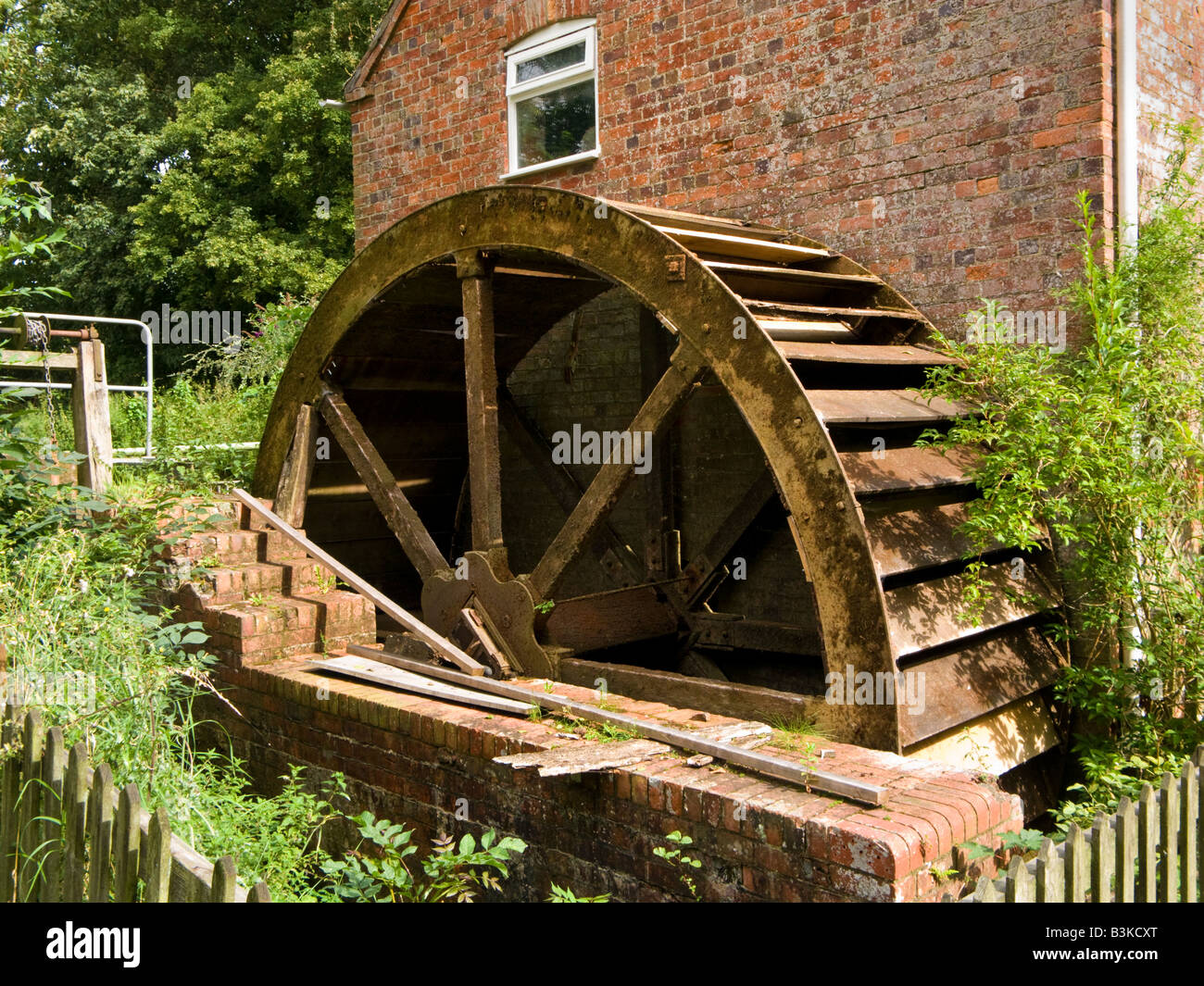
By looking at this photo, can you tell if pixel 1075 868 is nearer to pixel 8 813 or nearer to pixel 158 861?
pixel 158 861

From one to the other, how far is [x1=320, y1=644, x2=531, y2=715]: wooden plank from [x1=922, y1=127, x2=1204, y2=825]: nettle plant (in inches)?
83.1

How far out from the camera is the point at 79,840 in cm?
278

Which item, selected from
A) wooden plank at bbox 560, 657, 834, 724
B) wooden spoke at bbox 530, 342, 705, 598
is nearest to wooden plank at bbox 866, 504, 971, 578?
wooden plank at bbox 560, 657, 834, 724

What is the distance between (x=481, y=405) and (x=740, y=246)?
1.58 metres

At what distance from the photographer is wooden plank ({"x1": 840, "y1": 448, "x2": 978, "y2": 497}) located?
13.9ft

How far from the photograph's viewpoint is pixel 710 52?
6.51 m

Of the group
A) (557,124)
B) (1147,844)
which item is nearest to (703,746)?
(1147,844)

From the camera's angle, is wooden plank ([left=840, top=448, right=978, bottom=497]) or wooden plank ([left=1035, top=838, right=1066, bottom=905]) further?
wooden plank ([left=840, top=448, right=978, bottom=497])

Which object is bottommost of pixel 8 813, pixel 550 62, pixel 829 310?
pixel 8 813

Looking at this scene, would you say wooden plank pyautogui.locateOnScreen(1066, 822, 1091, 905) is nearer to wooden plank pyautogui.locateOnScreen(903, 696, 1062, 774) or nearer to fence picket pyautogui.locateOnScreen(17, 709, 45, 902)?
wooden plank pyautogui.locateOnScreen(903, 696, 1062, 774)

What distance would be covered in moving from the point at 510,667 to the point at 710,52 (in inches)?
158

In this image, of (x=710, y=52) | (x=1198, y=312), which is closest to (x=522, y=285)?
(x=710, y=52)
